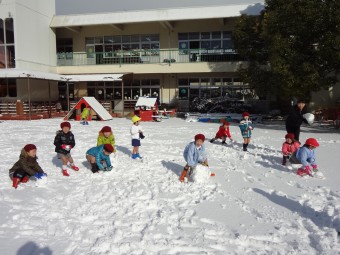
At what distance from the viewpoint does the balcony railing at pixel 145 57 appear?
64.7 ft

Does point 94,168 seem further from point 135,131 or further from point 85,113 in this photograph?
point 85,113

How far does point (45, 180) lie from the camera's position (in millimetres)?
5418

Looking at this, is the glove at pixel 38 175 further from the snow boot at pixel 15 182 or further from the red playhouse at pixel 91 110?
the red playhouse at pixel 91 110

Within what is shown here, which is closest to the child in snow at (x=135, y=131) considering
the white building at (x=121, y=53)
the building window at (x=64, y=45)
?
the white building at (x=121, y=53)

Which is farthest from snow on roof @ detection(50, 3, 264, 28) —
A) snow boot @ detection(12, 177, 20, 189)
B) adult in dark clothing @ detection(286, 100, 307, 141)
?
snow boot @ detection(12, 177, 20, 189)

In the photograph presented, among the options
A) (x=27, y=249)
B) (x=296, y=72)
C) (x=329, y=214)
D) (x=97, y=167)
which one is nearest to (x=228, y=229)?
(x=329, y=214)

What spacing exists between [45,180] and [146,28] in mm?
18361

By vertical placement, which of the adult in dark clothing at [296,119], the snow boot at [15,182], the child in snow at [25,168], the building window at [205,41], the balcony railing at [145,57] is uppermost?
the building window at [205,41]

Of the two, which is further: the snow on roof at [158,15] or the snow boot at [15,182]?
the snow on roof at [158,15]

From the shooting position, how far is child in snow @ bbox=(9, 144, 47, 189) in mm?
5203

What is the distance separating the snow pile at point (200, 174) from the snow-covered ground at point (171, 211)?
0.11 meters

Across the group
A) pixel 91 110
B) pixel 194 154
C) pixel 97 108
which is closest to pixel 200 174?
pixel 194 154

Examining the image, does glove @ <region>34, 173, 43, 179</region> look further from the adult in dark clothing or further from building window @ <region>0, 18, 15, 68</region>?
building window @ <region>0, 18, 15, 68</region>

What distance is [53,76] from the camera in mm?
19359
